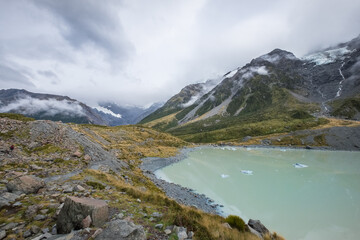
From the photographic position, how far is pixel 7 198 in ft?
32.0

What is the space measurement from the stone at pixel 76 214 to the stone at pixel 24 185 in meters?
5.97

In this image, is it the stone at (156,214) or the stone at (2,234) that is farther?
the stone at (156,214)

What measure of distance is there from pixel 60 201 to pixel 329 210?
3215 cm

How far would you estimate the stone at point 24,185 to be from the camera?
11.0m

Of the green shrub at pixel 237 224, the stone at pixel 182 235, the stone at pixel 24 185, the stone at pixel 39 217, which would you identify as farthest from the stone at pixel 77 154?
the green shrub at pixel 237 224

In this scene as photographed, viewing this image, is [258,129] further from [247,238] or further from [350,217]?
[247,238]

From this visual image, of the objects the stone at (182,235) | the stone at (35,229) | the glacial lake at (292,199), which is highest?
the stone at (35,229)

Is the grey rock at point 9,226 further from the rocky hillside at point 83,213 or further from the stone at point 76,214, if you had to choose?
the stone at point 76,214

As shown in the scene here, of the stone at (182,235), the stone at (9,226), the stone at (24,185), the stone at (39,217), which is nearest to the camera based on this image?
the stone at (9,226)

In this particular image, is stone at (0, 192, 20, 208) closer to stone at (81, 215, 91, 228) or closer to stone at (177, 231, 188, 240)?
stone at (81, 215, 91, 228)

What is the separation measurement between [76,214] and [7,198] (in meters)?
5.71

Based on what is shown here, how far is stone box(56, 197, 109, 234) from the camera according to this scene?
7.46 meters

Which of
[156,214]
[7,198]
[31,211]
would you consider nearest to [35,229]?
[31,211]

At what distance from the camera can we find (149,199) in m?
13.8
